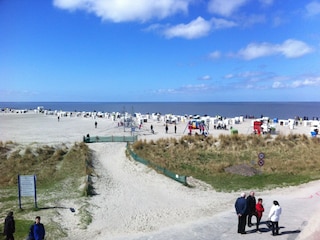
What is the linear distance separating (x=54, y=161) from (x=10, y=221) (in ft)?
48.3

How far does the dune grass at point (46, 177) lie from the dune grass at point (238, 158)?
19.1ft

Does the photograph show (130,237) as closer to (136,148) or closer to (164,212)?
(164,212)

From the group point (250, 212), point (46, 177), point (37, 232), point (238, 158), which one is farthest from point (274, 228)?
point (238, 158)

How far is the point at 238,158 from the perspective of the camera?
25844 mm

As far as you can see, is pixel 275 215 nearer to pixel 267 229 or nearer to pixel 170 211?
pixel 267 229

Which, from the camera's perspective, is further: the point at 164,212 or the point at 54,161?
the point at 54,161

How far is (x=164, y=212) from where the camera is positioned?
14164 millimetres

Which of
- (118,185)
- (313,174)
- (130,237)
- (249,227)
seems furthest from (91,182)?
(313,174)

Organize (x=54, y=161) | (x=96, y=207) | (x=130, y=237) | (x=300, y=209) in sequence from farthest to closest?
(x=54, y=161)
(x=96, y=207)
(x=300, y=209)
(x=130, y=237)

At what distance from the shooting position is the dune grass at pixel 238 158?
19.6 m

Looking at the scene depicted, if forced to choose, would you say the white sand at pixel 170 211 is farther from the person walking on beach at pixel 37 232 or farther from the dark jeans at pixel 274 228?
the person walking on beach at pixel 37 232

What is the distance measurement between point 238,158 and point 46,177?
46.2 ft

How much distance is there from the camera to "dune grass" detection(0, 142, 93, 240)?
13305mm

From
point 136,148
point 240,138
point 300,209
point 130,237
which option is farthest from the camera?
point 240,138
